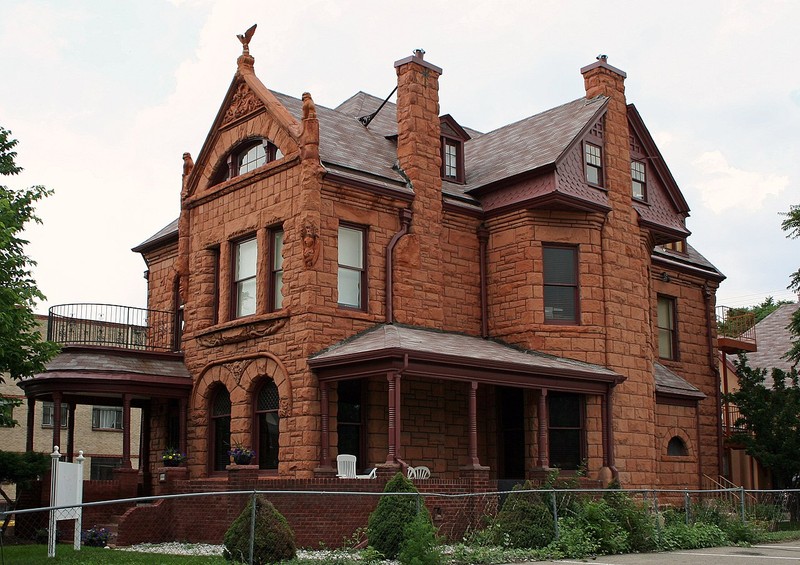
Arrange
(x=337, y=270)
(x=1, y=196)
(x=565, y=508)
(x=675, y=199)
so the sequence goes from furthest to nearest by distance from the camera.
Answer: (x=675, y=199)
(x=337, y=270)
(x=1, y=196)
(x=565, y=508)

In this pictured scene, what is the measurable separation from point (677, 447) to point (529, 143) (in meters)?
9.74

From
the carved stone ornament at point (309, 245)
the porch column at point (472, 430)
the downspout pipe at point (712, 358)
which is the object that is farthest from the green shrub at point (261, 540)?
the downspout pipe at point (712, 358)

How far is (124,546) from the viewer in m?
21.0

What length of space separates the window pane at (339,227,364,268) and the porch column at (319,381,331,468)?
319 cm

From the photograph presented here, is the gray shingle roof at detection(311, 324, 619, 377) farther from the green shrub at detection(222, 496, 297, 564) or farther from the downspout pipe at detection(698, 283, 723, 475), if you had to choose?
the downspout pipe at detection(698, 283, 723, 475)

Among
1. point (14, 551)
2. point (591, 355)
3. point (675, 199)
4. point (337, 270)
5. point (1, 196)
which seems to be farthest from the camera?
point (675, 199)

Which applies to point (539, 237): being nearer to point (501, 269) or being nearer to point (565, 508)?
point (501, 269)

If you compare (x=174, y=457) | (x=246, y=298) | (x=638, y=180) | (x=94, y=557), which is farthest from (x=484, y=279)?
(x=94, y=557)

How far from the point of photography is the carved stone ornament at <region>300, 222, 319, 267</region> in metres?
21.9

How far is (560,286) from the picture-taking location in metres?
24.5

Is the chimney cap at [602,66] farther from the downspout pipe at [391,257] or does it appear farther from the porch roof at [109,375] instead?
the porch roof at [109,375]

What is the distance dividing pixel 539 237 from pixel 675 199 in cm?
622

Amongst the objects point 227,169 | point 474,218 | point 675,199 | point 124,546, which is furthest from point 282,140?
point 675,199

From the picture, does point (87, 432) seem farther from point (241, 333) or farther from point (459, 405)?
point (459, 405)
